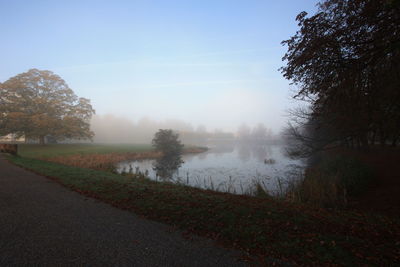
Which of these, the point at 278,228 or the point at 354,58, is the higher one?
the point at 354,58

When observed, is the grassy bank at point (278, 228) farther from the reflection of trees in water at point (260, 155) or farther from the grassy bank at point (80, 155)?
the reflection of trees in water at point (260, 155)

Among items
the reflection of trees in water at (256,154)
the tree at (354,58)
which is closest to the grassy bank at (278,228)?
the tree at (354,58)

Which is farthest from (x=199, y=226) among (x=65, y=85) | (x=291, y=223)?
(x=65, y=85)

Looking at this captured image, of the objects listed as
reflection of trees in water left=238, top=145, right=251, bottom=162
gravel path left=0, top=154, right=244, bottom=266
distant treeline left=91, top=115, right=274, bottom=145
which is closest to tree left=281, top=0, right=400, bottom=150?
gravel path left=0, top=154, right=244, bottom=266

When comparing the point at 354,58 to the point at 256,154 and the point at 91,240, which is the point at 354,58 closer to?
the point at 91,240

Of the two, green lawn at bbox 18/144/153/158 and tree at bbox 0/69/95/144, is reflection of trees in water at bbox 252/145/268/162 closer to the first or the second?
green lawn at bbox 18/144/153/158

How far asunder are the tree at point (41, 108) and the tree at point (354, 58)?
31.5 metres

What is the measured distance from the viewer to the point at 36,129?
90.7 ft

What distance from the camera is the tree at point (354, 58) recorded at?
Answer: 197 inches

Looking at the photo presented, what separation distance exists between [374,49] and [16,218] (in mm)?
10034

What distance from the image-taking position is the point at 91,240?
3.63 m

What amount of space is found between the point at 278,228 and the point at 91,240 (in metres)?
3.79

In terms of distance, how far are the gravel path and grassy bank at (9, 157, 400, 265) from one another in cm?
50

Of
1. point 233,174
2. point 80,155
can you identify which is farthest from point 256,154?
point 80,155
